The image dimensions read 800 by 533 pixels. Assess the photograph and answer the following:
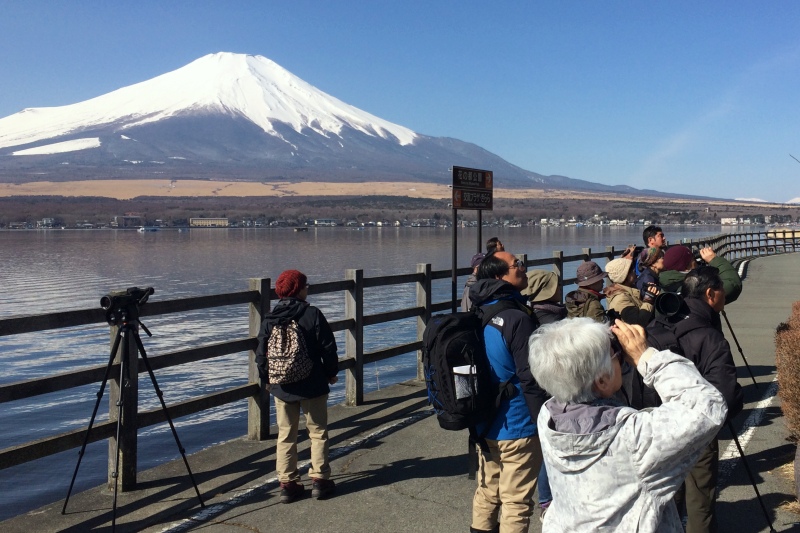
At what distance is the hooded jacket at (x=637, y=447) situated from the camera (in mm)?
2592

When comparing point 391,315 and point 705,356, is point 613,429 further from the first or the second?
point 391,315

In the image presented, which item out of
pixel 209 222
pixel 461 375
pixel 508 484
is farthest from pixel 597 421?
pixel 209 222

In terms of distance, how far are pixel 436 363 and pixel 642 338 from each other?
1.44 meters

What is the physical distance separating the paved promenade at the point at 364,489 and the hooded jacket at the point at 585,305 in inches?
54.6

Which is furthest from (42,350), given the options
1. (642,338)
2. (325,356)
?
(642,338)

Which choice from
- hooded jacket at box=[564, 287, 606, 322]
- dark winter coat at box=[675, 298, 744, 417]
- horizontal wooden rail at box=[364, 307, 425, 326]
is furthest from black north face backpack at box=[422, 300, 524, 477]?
horizontal wooden rail at box=[364, 307, 425, 326]

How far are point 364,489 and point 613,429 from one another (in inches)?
140

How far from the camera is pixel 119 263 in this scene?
52.7 m

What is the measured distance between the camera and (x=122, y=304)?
18.3 ft

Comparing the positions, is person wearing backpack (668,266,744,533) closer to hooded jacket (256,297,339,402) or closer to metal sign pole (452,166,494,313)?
hooded jacket (256,297,339,402)

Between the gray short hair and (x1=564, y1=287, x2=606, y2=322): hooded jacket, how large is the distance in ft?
7.95

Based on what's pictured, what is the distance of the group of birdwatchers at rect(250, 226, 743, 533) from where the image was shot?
265 centimetres

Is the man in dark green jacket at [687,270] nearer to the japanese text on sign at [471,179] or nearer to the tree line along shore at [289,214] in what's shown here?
the japanese text on sign at [471,179]

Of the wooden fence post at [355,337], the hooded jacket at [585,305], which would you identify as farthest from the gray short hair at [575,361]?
the wooden fence post at [355,337]
